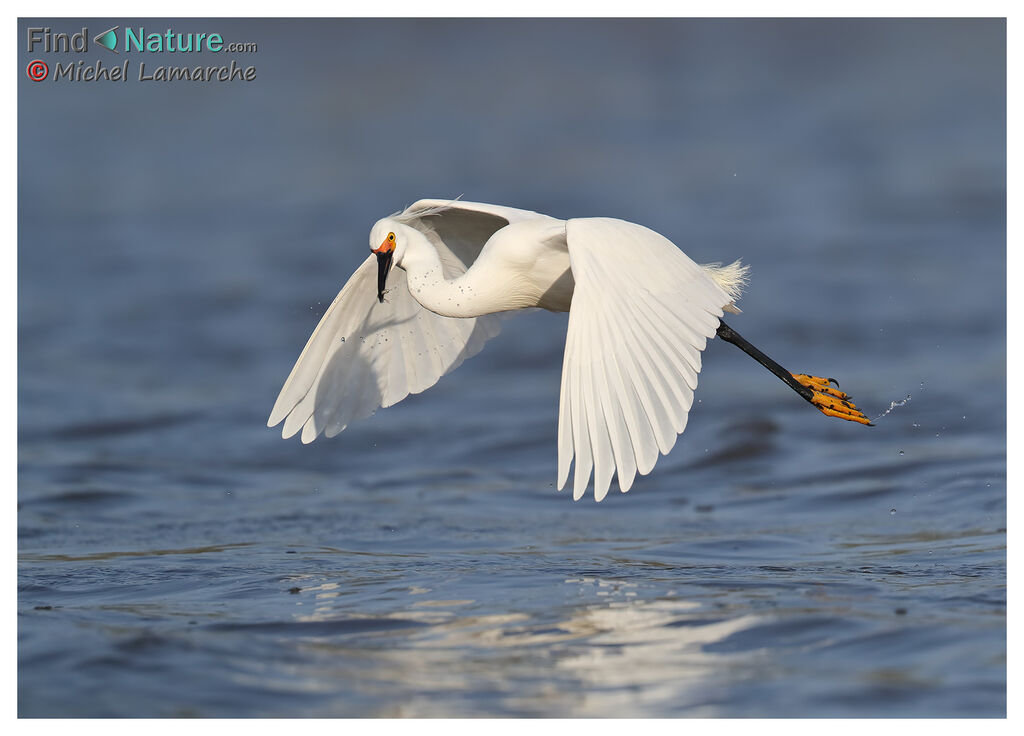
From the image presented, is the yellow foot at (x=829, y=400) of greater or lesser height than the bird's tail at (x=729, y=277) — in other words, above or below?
below

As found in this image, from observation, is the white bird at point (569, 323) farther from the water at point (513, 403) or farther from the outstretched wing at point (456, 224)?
the water at point (513, 403)

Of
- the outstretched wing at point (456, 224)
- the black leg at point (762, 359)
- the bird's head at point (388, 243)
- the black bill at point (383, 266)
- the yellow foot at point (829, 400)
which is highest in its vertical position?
the outstretched wing at point (456, 224)

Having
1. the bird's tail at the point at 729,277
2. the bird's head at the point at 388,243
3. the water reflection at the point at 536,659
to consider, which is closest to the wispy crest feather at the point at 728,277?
the bird's tail at the point at 729,277

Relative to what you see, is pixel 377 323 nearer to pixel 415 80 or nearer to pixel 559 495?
pixel 559 495


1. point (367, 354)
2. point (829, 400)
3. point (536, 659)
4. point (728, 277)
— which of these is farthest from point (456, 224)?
point (536, 659)

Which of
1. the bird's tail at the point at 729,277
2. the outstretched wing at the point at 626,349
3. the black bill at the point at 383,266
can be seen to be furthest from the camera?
the bird's tail at the point at 729,277

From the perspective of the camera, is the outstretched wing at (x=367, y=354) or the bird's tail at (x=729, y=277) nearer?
the bird's tail at (x=729, y=277)

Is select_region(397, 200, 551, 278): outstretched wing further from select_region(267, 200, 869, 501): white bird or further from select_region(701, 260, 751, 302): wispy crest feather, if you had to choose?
select_region(701, 260, 751, 302): wispy crest feather

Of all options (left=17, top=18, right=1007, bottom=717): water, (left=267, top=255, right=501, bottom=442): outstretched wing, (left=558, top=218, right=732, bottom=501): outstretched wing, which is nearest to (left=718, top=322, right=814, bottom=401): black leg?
(left=17, top=18, right=1007, bottom=717): water

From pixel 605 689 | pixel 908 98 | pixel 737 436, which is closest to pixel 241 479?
pixel 737 436
